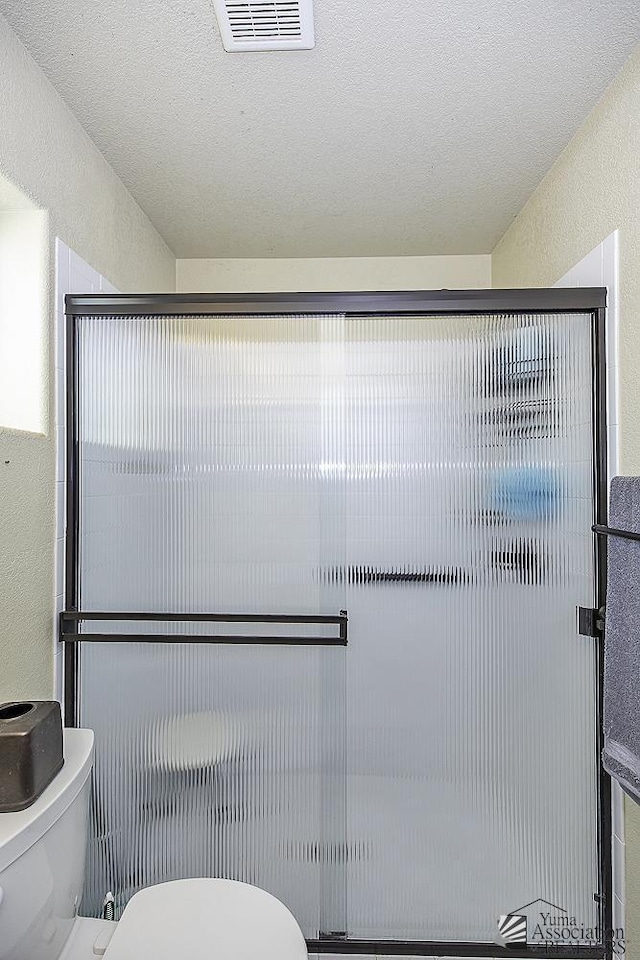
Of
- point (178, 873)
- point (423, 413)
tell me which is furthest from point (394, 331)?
point (178, 873)

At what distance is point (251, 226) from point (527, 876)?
8.08 feet

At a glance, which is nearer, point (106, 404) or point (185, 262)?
point (106, 404)

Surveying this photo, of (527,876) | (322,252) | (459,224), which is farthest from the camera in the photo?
(322,252)

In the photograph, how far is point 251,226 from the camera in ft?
8.73

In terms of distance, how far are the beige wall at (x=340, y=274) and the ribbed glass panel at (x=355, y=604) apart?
138cm

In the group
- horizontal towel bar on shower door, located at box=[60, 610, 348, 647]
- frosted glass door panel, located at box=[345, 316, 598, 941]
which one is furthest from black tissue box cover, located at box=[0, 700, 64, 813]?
frosted glass door panel, located at box=[345, 316, 598, 941]

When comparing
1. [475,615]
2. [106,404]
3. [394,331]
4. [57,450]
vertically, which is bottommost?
[475,615]

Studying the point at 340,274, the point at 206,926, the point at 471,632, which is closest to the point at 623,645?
the point at 471,632

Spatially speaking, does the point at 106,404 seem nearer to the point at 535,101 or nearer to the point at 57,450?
the point at 57,450

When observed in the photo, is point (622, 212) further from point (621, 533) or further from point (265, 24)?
point (265, 24)

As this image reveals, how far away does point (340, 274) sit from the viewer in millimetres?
3086

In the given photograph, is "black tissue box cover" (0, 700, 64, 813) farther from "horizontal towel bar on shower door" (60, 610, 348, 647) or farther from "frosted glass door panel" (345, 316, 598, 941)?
"frosted glass door panel" (345, 316, 598, 941)

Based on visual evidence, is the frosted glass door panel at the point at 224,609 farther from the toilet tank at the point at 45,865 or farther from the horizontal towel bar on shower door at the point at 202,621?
the toilet tank at the point at 45,865

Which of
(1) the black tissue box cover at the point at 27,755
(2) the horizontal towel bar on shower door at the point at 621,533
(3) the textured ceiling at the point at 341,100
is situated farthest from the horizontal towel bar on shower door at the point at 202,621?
(3) the textured ceiling at the point at 341,100
